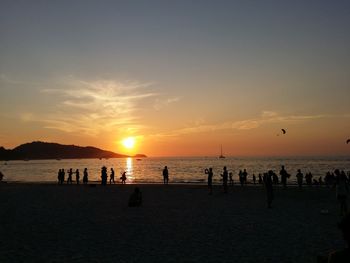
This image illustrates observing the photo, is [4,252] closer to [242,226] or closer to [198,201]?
[242,226]

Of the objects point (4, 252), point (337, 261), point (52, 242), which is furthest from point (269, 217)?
point (337, 261)

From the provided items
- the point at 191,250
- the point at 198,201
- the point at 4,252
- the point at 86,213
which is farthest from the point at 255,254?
the point at 198,201

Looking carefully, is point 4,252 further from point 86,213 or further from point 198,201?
point 198,201

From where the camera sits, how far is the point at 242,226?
51.1 feet

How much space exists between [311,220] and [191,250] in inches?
310

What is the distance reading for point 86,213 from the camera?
19.9 metres

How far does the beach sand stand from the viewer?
11227 millimetres

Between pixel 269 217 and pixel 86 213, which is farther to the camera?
pixel 86 213

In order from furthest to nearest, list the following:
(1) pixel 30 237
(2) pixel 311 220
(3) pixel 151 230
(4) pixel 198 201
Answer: (4) pixel 198 201 < (2) pixel 311 220 < (3) pixel 151 230 < (1) pixel 30 237

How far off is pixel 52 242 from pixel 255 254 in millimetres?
7234

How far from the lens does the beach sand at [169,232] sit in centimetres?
1123

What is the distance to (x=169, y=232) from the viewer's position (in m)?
14.6

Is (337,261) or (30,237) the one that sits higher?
(337,261)

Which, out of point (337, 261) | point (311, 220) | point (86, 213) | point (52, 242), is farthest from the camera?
point (86, 213)
